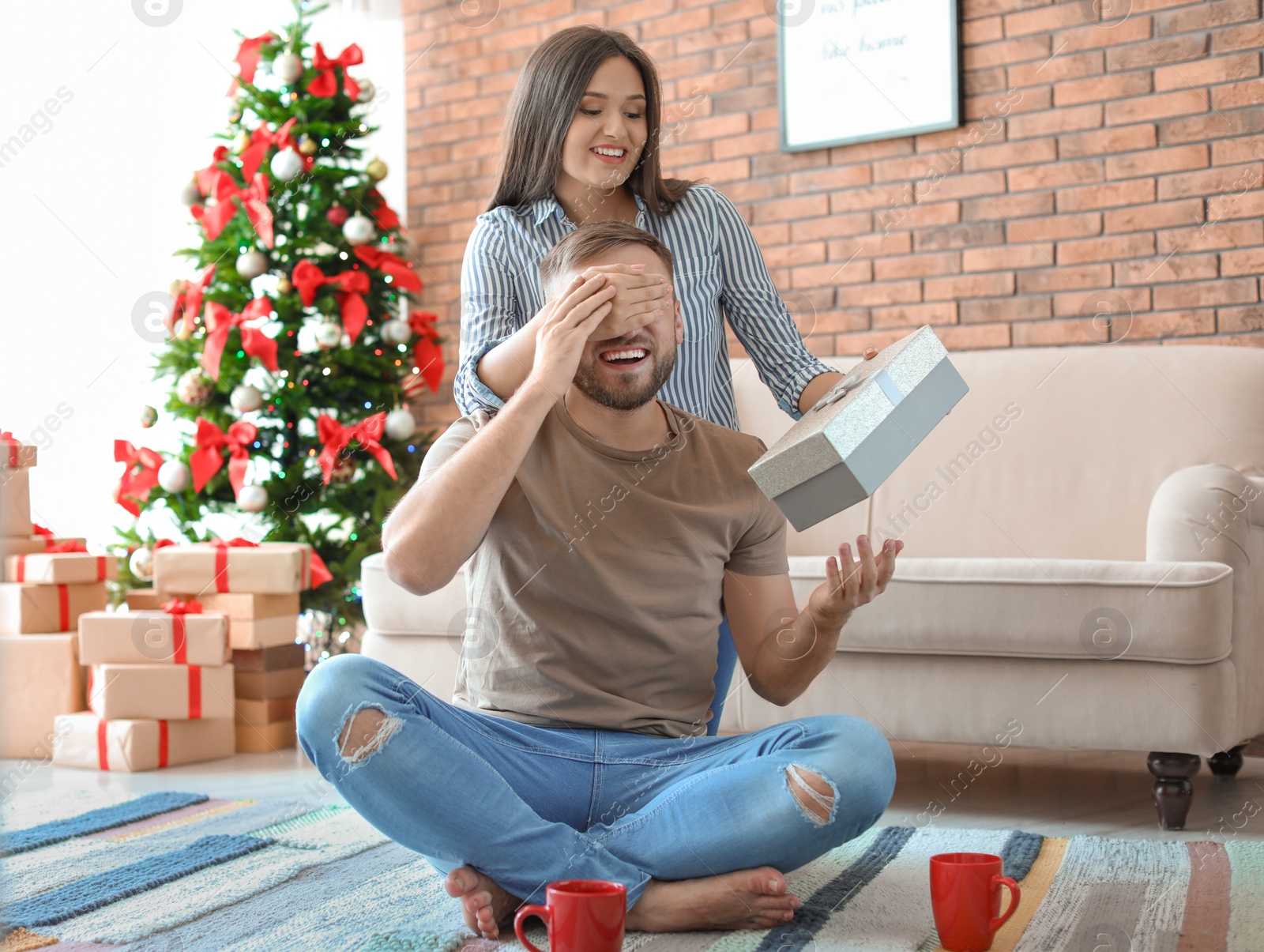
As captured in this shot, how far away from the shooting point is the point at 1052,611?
6.57ft

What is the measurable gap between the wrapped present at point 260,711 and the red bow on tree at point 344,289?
1.05 m

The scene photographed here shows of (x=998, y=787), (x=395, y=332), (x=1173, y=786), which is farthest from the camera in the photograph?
(x=395, y=332)

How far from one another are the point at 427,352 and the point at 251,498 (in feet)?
2.23

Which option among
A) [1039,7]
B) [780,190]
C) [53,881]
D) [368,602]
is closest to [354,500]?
[368,602]

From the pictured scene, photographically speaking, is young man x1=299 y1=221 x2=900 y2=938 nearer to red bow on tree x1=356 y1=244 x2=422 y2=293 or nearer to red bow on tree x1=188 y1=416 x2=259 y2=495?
red bow on tree x1=188 y1=416 x2=259 y2=495

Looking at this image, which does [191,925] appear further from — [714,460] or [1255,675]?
[1255,675]

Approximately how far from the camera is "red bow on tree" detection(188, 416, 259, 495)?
125 inches

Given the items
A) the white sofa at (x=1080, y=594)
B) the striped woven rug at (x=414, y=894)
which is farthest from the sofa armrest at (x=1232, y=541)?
the striped woven rug at (x=414, y=894)

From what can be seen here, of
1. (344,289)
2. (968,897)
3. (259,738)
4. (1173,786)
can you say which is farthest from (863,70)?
(968,897)

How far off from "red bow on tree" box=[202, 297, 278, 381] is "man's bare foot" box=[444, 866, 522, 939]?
216 cm

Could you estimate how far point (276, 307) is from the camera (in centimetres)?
331

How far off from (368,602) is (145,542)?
1.03 meters

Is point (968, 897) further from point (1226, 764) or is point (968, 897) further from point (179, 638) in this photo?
point (179, 638)

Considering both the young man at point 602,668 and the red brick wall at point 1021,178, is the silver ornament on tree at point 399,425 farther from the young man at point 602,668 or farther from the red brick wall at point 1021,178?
the young man at point 602,668
